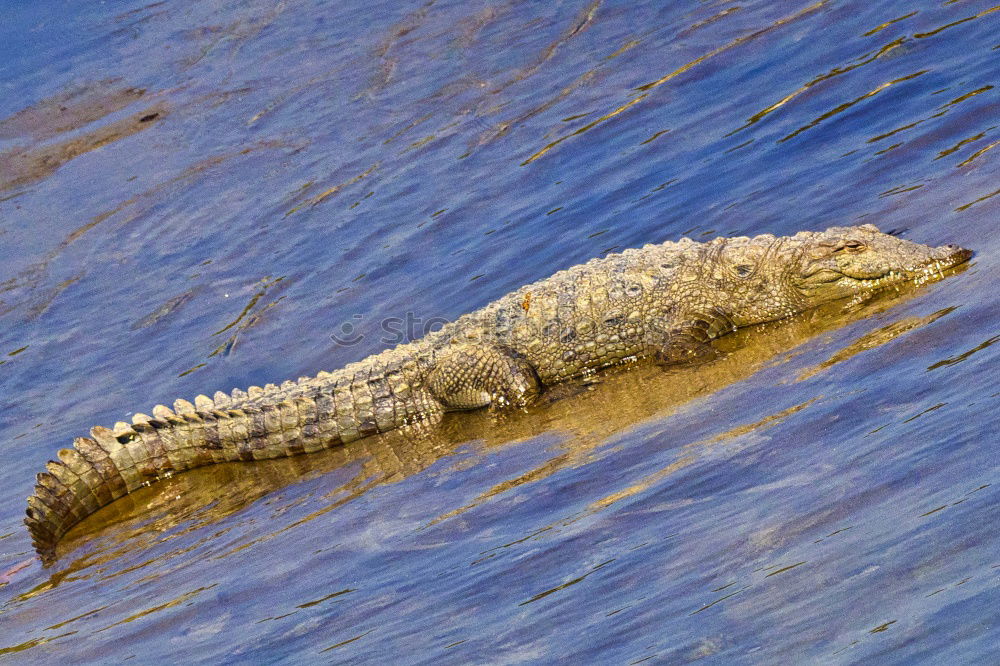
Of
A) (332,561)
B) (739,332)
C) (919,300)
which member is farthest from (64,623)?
(919,300)

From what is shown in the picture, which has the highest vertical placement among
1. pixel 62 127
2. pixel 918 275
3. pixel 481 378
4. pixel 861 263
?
pixel 62 127

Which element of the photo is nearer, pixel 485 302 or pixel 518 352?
pixel 518 352

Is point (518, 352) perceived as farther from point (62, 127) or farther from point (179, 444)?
point (62, 127)

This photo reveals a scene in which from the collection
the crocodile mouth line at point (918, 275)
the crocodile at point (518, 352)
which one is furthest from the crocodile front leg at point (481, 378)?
the crocodile mouth line at point (918, 275)

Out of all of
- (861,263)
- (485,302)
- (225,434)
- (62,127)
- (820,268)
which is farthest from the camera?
(62,127)

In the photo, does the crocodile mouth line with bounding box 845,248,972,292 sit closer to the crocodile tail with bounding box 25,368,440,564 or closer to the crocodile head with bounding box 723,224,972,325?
the crocodile head with bounding box 723,224,972,325

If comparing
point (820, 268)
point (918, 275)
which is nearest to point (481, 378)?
point (820, 268)

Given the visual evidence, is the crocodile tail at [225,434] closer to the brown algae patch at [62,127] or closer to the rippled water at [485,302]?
the rippled water at [485,302]

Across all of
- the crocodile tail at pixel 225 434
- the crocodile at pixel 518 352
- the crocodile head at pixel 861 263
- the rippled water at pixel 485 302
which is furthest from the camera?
the crocodile tail at pixel 225 434
